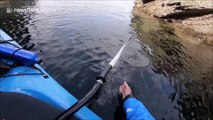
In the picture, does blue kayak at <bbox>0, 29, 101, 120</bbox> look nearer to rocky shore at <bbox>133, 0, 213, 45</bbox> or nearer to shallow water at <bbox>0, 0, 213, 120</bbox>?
shallow water at <bbox>0, 0, 213, 120</bbox>

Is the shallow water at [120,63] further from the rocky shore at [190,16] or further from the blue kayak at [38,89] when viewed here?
the rocky shore at [190,16]

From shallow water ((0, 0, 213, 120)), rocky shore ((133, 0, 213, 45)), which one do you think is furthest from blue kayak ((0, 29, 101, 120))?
rocky shore ((133, 0, 213, 45))

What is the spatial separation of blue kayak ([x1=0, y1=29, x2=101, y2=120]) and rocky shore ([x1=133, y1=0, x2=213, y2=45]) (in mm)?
13965

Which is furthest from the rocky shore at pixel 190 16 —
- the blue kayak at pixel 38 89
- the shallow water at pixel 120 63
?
the blue kayak at pixel 38 89

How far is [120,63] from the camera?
9.30m

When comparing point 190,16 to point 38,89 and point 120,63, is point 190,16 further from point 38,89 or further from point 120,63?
point 38,89

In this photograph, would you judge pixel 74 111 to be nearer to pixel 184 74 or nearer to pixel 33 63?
pixel 33 63

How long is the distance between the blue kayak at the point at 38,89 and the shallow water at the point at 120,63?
142 centimetres

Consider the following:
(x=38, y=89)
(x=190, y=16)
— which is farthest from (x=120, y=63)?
(x=190, y=16)

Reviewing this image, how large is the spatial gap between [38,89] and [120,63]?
4861 mm

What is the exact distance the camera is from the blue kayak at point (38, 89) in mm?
4680

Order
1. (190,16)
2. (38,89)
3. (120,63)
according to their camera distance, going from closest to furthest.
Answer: (38,89), (120,63), (190,16)

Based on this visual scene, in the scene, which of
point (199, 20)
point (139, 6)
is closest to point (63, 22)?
point (199, 20)

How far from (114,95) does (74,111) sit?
2.74 m
